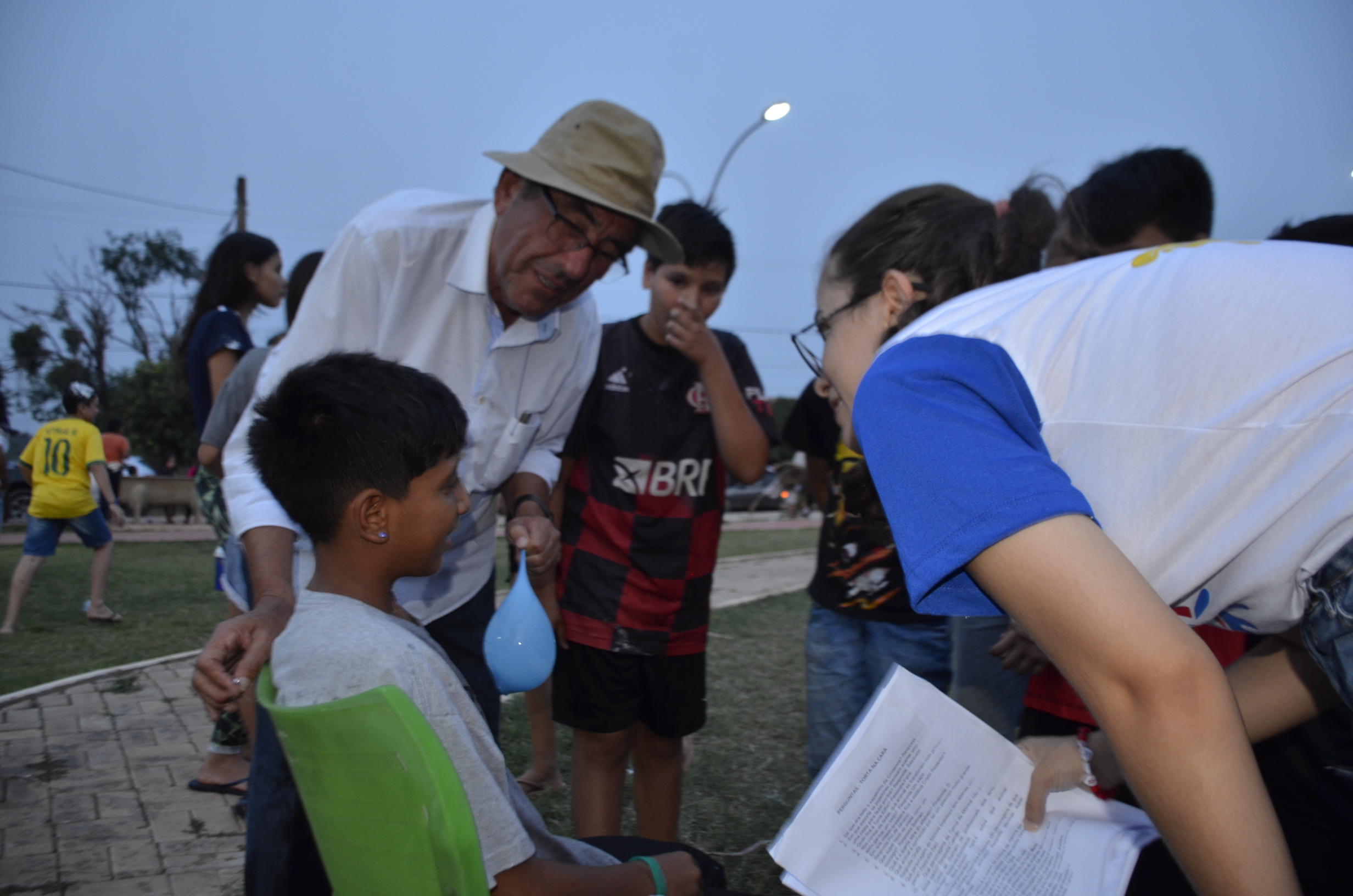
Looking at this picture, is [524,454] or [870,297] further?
[524,454]

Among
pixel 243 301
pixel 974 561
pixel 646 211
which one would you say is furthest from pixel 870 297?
pixel 243 301

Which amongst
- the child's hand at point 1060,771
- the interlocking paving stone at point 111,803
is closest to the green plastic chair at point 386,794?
the child's hand at point 1060,771

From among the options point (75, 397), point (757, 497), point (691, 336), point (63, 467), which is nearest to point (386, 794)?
point (691, 336)

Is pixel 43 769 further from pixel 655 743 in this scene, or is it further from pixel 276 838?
pixel 276 838

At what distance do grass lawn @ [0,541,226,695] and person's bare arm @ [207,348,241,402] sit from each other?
83.7 inches

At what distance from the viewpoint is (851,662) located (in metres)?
2.78

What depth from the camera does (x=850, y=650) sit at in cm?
278

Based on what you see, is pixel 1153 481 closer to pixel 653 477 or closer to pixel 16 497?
pixel 653 477

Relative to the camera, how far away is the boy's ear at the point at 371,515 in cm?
145

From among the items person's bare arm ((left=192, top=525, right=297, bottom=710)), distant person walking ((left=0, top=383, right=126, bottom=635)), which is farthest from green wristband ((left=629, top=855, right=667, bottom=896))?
distant person walking ((left=0, top=383, right=126, bottom=635))

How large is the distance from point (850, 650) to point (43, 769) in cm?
290

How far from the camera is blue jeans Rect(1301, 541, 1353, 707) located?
2.92 feet

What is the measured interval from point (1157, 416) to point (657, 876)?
3.18ft

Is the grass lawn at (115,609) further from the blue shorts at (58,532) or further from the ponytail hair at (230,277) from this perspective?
the ponytail hair at (230,277)
